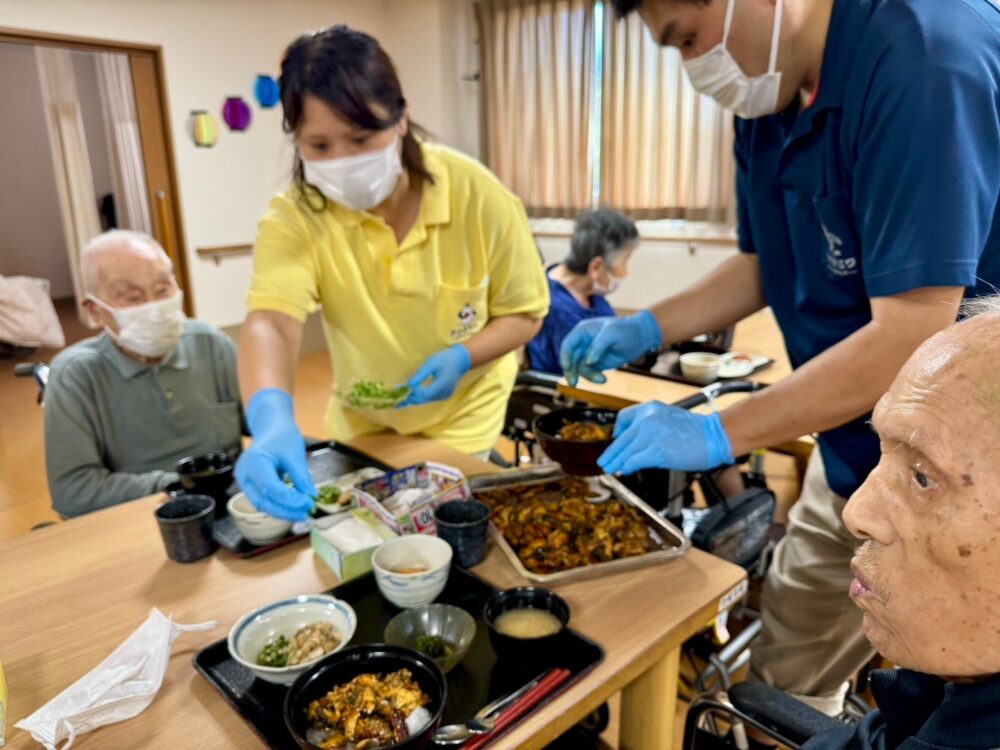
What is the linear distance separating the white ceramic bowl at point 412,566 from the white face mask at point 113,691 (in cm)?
31

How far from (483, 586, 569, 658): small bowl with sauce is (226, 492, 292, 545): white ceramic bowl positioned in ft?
1.51

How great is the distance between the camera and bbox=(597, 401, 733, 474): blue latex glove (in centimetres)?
124

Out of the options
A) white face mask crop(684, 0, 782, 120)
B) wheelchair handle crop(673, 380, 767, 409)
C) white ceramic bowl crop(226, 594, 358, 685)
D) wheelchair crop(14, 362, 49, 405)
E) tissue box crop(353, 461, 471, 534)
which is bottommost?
wheelchair handle crop(673, 380, 767, 409)

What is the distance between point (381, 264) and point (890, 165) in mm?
1092

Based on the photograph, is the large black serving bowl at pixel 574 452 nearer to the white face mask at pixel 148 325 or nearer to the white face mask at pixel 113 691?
the white face mask at pixel 113 691

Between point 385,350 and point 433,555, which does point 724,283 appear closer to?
point 385,350

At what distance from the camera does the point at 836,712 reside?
1.55 metres

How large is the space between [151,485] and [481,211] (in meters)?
1.12

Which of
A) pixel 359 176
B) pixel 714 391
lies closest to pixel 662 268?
pixel 714 391

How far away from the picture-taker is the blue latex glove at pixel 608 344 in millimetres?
1703

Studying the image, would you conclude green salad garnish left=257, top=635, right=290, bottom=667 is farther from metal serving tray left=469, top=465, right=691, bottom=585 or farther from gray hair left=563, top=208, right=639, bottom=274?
gray hair left=563, top=208, right=639, bottom=274

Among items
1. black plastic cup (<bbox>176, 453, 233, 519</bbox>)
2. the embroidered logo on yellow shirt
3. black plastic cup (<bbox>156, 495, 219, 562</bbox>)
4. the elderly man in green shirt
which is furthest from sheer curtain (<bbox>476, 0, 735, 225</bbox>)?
black plastic cup (<bbox>156, 495, 219, 562</bbox>)

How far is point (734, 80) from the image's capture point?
4.20 feet

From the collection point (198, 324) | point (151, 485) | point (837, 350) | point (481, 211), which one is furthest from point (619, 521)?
point (198, 324)
